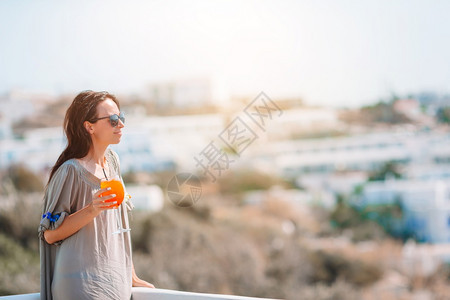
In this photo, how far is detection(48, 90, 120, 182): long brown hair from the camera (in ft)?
5.38

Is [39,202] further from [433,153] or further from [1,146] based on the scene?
[433,153]

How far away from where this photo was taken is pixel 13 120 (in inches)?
428

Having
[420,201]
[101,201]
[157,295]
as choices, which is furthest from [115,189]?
[420,201]

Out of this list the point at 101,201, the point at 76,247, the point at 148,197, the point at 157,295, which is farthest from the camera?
the point at 148,197

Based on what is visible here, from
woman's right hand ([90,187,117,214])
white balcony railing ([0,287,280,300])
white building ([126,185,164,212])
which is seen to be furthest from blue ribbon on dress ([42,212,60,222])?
white building ([126,185,164,212])

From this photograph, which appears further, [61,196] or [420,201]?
[420,201]

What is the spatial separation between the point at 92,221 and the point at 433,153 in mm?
9135

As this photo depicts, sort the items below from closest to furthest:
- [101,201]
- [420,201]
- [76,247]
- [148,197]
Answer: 1. [101,201]
2. [76,247]
3. [420,201]
4. [148,197]

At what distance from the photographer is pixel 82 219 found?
1555 millimetres

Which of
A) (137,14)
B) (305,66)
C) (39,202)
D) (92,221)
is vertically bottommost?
(39,202)

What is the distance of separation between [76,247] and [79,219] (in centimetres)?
9

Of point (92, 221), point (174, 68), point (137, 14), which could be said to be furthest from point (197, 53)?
point (92, 221)

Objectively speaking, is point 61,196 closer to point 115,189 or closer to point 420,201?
point 115,189

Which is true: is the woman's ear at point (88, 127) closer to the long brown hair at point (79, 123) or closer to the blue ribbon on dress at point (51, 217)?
the long brown hair at point (79, 123)
